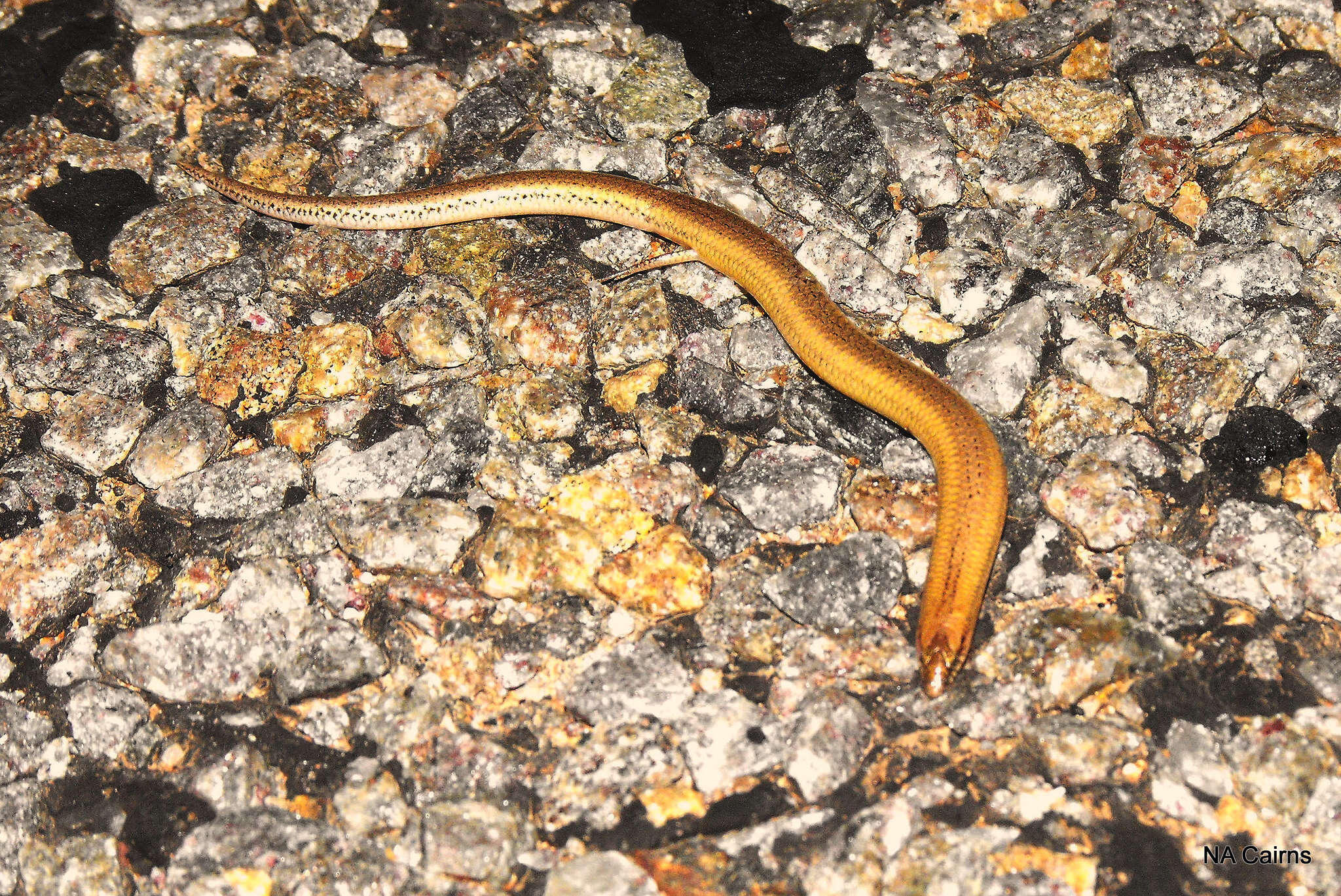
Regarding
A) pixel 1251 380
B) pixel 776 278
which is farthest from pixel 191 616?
pixel 1251 380

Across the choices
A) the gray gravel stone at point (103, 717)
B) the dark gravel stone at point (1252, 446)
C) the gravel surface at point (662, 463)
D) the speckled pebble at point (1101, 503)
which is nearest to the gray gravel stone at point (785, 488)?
the gravel surface at point (662, 463)

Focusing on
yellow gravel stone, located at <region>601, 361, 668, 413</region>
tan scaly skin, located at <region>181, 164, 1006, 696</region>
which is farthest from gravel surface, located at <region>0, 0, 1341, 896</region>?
tan scaly skin, located at <region>181, 164, 1006, 696</region>

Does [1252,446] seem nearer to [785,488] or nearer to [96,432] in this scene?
[785,488]

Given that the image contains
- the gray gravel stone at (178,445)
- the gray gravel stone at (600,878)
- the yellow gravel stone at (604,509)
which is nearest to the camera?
the gray gravel stone at (600,878)

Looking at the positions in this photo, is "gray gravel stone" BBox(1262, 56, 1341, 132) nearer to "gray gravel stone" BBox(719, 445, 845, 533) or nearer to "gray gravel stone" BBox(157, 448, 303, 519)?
"gray gravel stone" BBox(719, 445, 845, 533)

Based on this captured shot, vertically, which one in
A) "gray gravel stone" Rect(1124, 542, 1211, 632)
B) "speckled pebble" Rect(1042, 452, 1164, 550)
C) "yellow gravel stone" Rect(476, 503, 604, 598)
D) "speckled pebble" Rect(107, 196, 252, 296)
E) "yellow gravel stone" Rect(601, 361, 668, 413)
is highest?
"speckled pebble" Rect(107, 196, 252, 296)

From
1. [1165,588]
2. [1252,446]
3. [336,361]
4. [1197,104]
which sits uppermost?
[1197,104]

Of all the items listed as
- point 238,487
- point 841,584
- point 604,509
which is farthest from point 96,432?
point 841,584

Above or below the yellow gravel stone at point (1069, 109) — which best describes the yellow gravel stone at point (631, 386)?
below

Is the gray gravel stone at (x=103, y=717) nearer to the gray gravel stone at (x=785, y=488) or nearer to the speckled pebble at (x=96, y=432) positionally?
the speckled pebble at (x=96, y=432)

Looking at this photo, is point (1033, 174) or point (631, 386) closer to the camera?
point (631, 386)
